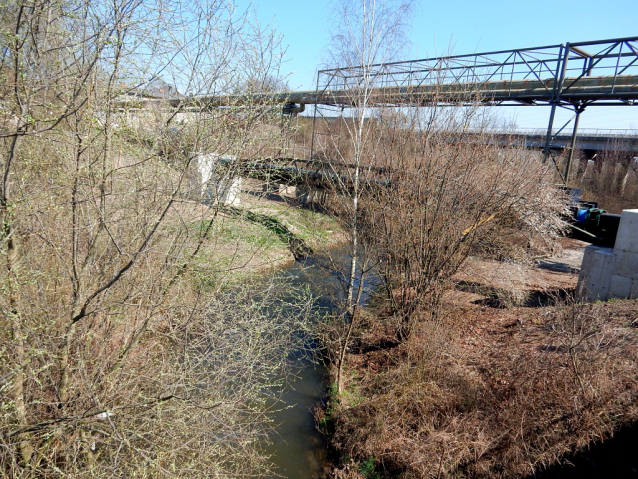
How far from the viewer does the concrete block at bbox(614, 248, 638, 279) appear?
10401 mm

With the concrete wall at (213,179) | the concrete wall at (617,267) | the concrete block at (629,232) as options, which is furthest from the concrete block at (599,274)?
the concrete wall at (213,179)

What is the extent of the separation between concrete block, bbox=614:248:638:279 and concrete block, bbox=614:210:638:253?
0.10m

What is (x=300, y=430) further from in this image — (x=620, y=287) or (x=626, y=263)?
(x=626, y=263)

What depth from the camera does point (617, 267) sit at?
10.7 metres

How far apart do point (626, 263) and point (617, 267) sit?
0.79 ft

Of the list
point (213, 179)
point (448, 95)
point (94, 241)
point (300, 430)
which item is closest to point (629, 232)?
point (448, 95)

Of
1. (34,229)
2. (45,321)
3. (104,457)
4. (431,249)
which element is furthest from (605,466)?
(34,229)

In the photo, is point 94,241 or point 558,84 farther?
point 558,84

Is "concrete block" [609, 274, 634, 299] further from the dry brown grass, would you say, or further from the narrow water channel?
the narrow water channel

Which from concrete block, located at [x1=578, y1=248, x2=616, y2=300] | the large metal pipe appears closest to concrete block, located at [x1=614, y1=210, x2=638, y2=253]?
concrete block, located at [x1=578, y1=248, x2=616, y2=300]

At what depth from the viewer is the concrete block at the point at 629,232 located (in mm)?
10336

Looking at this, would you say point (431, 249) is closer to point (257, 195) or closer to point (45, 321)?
point (257, 195)

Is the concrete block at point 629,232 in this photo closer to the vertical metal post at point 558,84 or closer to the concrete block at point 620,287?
the concrete block at point 620,287

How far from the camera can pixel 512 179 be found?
31.2ft
